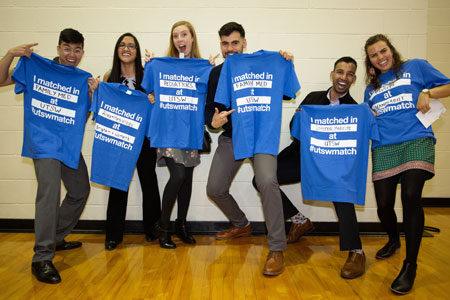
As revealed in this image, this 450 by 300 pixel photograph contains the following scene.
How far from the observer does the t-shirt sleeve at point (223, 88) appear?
2.36m

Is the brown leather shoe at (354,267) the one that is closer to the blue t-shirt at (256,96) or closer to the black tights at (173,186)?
the blue t-shirt at (256,96)

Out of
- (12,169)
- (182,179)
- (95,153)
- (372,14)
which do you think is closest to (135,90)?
(95,153)

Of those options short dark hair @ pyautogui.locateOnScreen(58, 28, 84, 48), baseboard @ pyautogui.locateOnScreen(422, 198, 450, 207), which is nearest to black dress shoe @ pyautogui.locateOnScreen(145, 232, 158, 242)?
short dark hair @ pyautogui.locateOnScreen(58, 28, 84, 48)

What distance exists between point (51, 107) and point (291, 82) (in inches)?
70.7

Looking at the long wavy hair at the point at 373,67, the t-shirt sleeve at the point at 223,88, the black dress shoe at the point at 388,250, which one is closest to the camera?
the long wavy hair at the point at 373,67

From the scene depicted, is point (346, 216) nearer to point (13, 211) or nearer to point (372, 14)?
point (372, 14)

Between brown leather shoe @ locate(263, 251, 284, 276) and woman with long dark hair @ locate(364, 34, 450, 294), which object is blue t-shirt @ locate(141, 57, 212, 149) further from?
woman with long dark hair @ locate(364, 34, 450, 294)

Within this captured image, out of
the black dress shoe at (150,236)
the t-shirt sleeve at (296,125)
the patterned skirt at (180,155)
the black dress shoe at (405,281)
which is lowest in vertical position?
the black dress shoe at (150,236)

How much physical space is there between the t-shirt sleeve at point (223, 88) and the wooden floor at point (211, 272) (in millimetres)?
1240

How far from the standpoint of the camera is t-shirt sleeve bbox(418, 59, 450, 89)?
2.07 m

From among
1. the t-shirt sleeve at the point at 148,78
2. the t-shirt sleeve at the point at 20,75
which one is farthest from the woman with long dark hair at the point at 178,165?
the t-shirt sleeve at the point at 20,75

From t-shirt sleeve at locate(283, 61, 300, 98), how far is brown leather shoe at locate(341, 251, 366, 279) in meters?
1.25

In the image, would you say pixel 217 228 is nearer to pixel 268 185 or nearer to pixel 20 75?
pixel 268 185

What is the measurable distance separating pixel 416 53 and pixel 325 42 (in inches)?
36.6
